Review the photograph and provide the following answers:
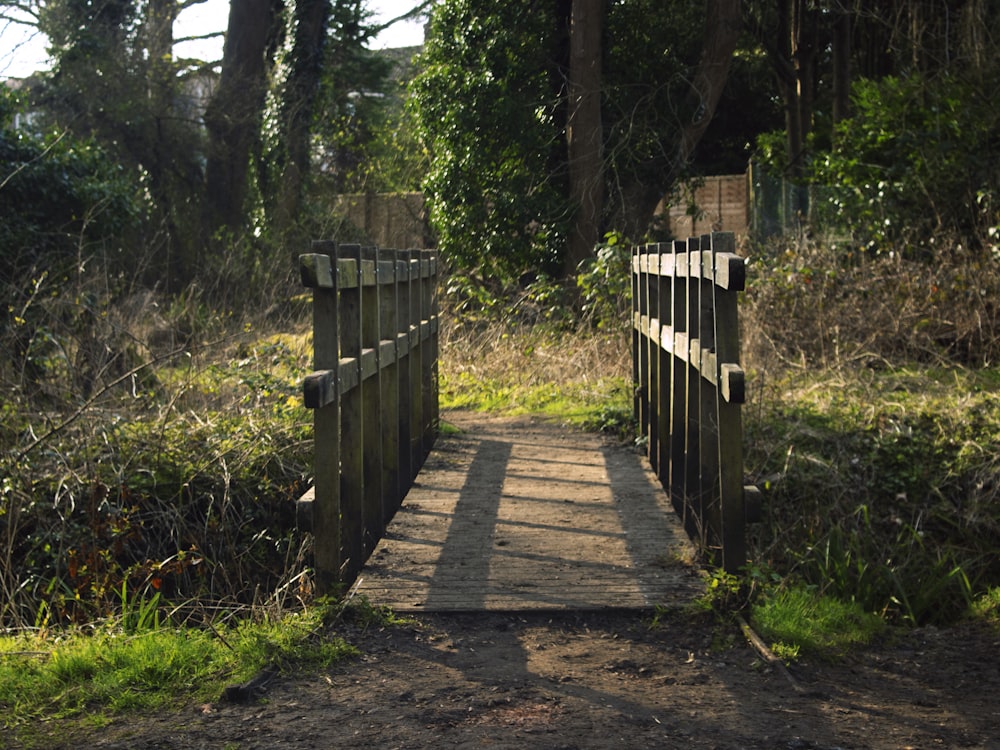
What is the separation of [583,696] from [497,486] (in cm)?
372

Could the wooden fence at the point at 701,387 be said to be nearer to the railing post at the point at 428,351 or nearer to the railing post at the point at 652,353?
the railing post at the point at 652,353

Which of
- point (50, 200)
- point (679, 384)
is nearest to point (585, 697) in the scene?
point (679, 384)

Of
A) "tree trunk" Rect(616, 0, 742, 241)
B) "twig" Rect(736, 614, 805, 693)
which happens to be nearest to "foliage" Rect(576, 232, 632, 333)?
"tree trunk" Rect(616, 0, 742, 241)

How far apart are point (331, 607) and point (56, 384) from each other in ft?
17.2

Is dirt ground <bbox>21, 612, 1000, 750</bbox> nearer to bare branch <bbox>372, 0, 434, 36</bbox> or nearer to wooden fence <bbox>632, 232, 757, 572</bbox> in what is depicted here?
wooden fence <bbox>632, 232, 757, 572</bbox>

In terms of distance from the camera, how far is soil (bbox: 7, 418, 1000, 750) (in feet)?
12.6

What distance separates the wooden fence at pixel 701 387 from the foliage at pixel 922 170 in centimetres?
468

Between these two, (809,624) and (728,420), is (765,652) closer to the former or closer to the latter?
(809,624)

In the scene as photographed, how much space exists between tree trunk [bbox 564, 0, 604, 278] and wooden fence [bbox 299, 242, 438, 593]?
8104 millimetres

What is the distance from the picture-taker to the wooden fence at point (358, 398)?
4984mm

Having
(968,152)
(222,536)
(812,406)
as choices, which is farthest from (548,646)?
(968,152)

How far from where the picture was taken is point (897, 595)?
759 cm

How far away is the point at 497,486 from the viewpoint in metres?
7.92

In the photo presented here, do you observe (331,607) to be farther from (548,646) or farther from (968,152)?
(968,152)
